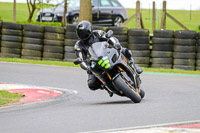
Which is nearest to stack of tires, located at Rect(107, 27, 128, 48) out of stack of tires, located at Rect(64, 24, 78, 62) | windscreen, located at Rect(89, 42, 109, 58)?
stack of tires, located at Rect(64, 24, 78, 62)

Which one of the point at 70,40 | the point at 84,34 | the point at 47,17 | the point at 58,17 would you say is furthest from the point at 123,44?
the point at 84,34

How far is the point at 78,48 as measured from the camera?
10133 mm

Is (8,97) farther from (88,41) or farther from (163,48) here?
(163,48)

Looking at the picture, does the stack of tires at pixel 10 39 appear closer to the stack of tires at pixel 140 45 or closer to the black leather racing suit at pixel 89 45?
the stack of tires at pixel 140 45

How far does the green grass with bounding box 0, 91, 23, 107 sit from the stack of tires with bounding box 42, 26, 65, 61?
28.4ft

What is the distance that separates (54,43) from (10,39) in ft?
5.56

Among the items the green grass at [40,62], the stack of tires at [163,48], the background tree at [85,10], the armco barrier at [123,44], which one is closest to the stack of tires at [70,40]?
the armco barrier at [123,44]

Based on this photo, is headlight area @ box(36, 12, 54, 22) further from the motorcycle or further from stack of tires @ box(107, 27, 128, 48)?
the motorcycle

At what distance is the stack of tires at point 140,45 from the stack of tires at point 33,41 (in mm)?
3446

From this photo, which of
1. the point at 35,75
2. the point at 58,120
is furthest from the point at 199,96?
the point at 35,75

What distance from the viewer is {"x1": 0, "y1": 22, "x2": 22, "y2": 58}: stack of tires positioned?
783 inches

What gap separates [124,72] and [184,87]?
3930 millimetres

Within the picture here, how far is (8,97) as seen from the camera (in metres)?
10.6

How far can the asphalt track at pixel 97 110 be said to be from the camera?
7.40 m
